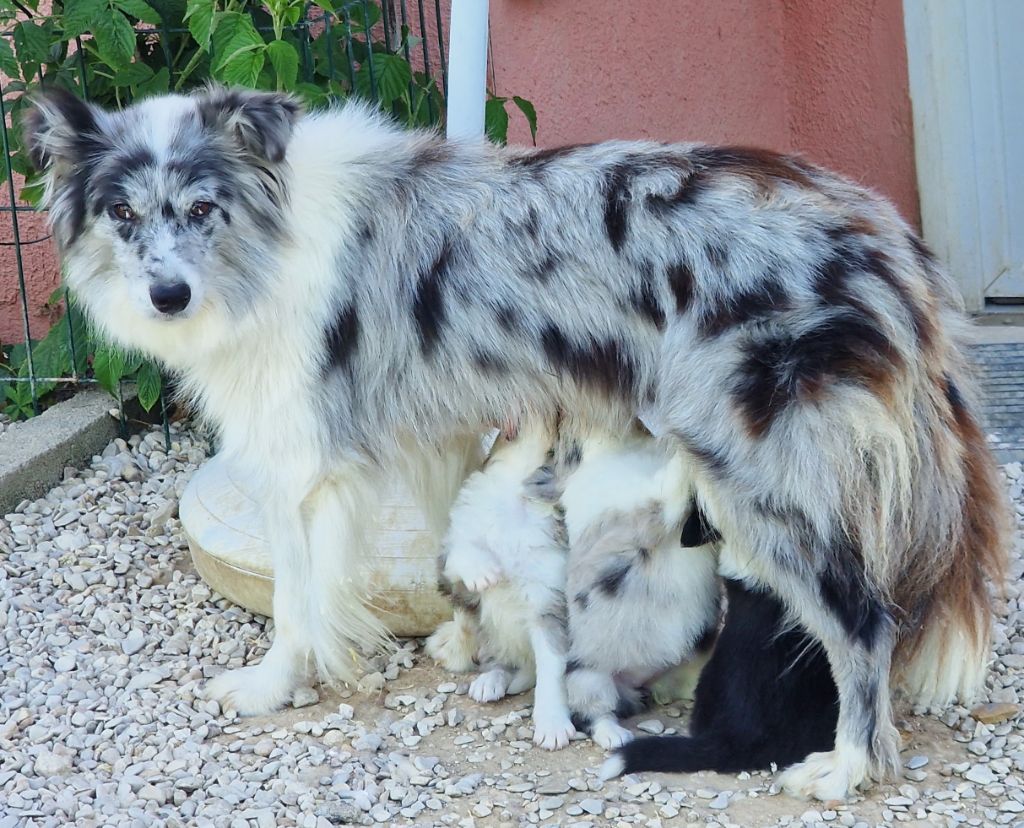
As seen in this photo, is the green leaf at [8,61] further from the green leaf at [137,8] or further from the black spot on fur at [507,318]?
the black spot on fur at [507,318]

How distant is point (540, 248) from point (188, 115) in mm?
963

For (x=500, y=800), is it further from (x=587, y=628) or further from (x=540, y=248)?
(x=540, y=248)

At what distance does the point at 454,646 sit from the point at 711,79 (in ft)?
11.1

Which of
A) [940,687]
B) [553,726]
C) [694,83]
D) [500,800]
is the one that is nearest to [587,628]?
[553,726]

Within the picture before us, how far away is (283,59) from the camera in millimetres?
4223

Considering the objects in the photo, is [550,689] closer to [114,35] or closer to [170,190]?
[170,190]

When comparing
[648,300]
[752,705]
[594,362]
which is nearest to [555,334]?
[594,362]

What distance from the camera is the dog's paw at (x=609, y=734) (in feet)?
11.1

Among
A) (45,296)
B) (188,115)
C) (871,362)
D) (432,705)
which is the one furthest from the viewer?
(45,296)

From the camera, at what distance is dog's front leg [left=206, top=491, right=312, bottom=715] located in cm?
368

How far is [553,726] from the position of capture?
136 inches

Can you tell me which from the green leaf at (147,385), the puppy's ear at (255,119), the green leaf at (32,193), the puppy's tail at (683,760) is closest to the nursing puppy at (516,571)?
the puppy's tail at (683,760)

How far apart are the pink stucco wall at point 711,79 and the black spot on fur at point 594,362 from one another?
271cm

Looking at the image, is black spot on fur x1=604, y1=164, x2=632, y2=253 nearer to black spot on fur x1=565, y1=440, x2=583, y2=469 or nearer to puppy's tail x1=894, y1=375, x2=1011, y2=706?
black spot on fur x1=565, y1=440, x2=583, y2=469
